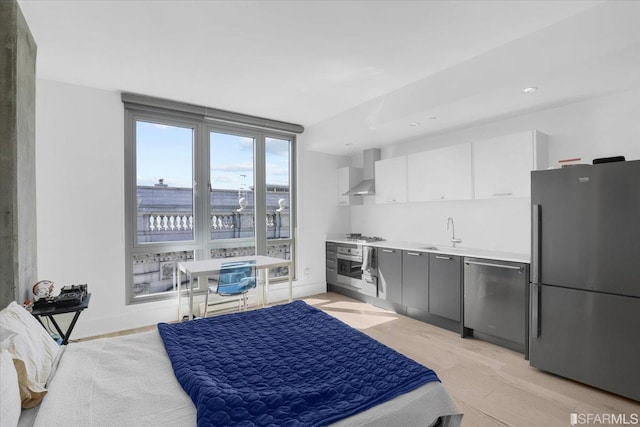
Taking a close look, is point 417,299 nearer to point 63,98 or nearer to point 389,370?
point 389,370

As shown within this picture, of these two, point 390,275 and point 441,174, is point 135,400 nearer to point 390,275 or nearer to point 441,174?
point 390,275

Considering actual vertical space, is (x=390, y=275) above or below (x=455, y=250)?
below

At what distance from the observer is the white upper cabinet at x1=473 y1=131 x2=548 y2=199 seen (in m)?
3.18

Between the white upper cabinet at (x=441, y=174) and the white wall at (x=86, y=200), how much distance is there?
3.63 meters

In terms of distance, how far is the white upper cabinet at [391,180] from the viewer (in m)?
4.50

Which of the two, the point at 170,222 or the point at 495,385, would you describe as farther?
the point at 170,222

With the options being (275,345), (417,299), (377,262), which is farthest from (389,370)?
(377,262)

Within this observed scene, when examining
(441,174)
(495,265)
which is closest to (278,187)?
(441,174)

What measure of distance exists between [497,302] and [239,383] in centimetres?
280

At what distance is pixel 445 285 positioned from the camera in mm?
3680

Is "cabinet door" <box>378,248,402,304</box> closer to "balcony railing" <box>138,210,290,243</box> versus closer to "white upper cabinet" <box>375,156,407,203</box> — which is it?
"white upper cabinet" <box>375,156,407,203</box>

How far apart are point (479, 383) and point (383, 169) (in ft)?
10.0

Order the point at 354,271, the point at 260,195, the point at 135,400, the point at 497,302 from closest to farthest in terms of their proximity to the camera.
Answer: the point at 135,400, the point at 497,302, the point at 260,195, the point at 354,271

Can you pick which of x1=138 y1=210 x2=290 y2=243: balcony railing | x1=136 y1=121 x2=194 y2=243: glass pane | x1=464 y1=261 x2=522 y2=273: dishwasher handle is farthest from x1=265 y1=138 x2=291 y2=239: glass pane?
x1=464 y1=261 x2=522 y2=273: dishwasher handle
